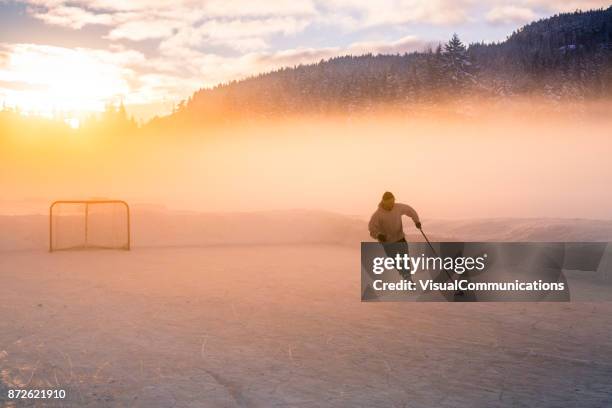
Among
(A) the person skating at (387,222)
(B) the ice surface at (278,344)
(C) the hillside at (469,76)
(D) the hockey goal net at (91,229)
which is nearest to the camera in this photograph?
(B) the ice surface at (278,344)

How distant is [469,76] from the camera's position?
7000cm

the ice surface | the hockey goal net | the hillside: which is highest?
the hillside

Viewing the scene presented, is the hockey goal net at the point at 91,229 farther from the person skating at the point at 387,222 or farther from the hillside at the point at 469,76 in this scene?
the hillside at the point at 469,76

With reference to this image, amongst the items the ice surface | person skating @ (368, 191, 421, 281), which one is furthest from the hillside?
the ice surface

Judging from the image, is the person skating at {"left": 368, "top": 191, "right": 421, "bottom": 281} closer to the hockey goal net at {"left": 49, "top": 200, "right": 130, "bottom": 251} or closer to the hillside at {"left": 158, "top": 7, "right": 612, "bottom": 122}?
the hockey goal net at {"left": 49, "top": 200, "right": 130, "bottom": 251}

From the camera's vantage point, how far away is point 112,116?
106 meters

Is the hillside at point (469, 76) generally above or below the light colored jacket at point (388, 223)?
above

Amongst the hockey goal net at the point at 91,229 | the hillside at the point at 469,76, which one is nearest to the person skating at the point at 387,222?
the hockey goal net at the point at 91,229

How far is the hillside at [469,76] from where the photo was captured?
7006 centimetres

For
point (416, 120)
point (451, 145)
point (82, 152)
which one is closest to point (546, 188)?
point (451, 145)

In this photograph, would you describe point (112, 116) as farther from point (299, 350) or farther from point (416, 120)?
point (299, 350)

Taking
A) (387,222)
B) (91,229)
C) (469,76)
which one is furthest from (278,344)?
(469,76)

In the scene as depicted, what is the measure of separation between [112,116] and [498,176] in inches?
2627

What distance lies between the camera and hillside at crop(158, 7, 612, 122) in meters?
70.1
